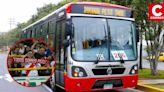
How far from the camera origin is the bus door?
12.3 metres

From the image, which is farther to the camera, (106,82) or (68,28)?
(106,82)

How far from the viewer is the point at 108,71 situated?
1167 cm

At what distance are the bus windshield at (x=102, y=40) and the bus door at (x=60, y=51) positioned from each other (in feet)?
2.72

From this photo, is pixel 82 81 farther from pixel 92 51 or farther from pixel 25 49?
pixel 25 49

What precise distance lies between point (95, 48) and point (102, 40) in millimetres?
372

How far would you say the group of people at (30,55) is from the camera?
32.6 feet

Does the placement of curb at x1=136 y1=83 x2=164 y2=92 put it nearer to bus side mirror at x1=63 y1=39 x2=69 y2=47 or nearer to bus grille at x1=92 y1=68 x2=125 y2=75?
bus grille at x1=92 y1=68 x2=125 y2=75

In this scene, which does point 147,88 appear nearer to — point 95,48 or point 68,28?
point 95,48

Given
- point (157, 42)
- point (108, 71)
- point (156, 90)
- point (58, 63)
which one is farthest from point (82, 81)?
point (157, 42)

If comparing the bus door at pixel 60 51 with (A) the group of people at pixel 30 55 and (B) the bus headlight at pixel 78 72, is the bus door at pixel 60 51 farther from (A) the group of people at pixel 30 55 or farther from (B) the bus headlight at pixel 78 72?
(A) the group of people at pixel 30 55

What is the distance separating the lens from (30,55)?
10.3 m

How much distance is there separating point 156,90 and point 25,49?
511 cm

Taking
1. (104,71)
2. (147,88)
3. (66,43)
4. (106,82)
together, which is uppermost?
(66,43)

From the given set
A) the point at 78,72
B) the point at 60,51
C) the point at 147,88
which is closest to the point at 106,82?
the point at 78,72
